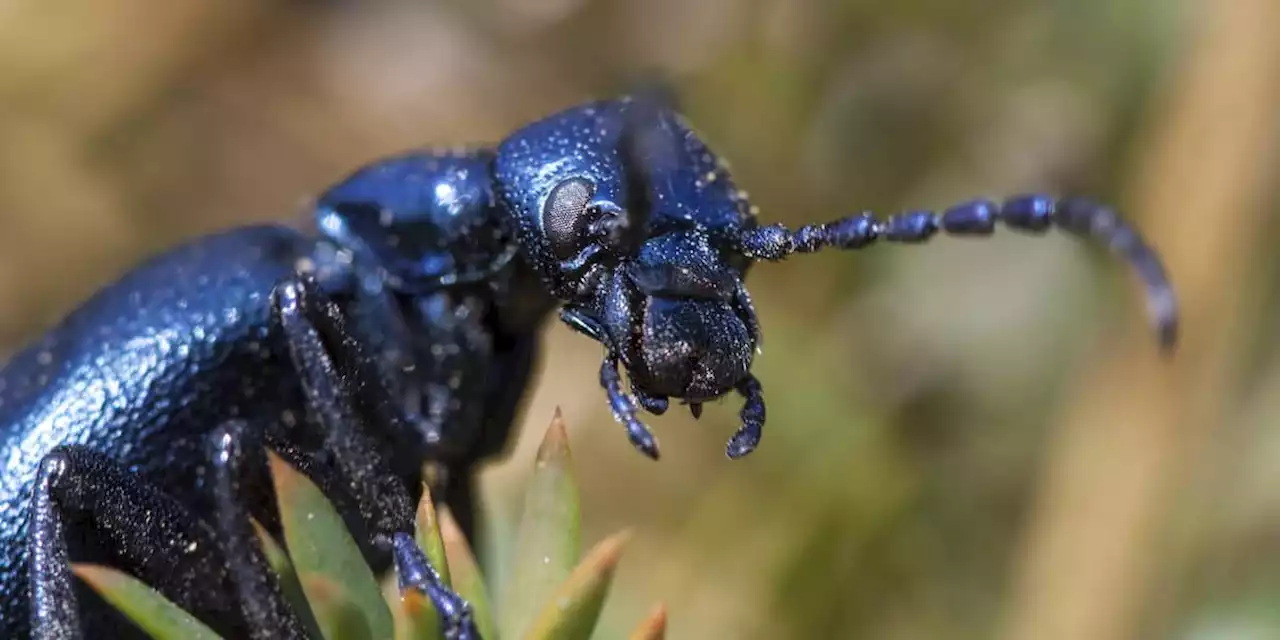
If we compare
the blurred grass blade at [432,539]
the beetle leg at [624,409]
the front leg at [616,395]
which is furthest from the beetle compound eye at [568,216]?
the blurred grass blade at [432,539]

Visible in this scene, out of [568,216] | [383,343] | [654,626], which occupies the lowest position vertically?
[654,626]

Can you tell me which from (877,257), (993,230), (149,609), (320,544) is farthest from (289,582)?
(877,257)

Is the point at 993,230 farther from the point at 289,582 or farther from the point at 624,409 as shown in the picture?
the point at 289,582

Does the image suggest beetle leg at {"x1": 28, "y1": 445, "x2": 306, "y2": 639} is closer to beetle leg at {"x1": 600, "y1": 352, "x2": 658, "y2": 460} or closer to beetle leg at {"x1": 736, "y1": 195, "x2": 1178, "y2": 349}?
beetle leg at {"x1": 600, "y1": 352, "x2": 658, "y2": 460}

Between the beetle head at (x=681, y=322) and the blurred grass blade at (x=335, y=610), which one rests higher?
the beetle head at (x=681, y=322)

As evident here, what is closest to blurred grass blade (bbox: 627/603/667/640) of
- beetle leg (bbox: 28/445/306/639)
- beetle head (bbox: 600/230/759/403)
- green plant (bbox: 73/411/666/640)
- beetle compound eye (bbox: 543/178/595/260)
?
green plant (bbox: 73/411/666/640)

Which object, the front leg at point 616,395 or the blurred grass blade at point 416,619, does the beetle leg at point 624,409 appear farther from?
the blurred grass blade at point 416,619
